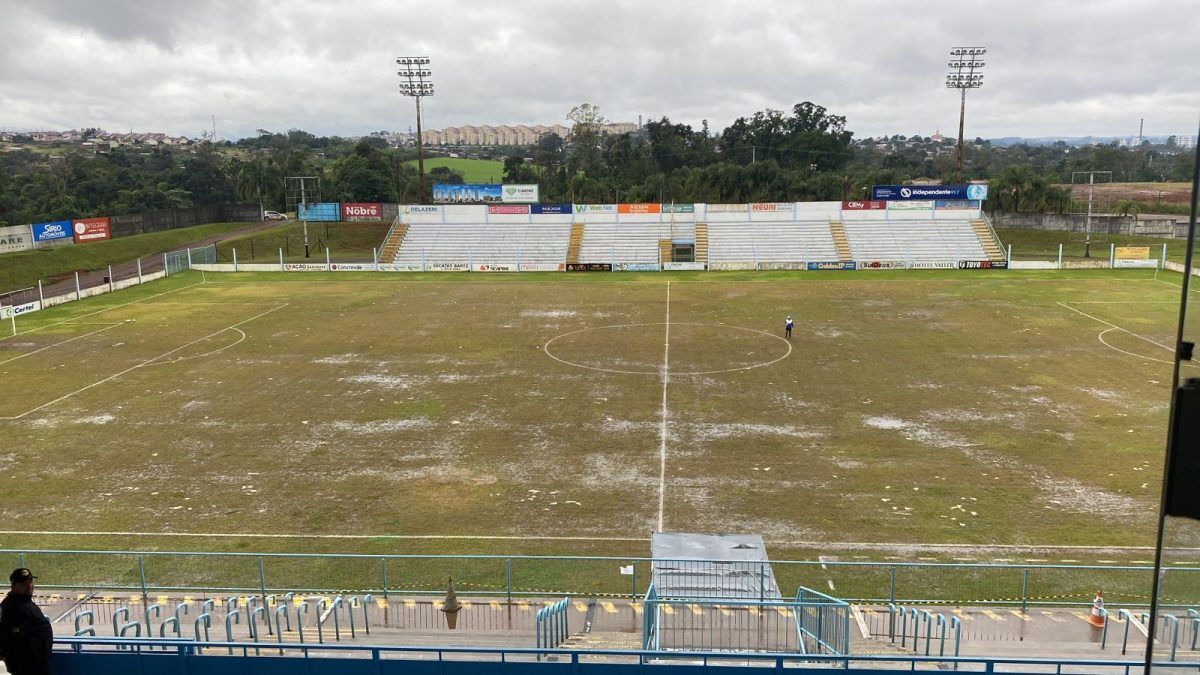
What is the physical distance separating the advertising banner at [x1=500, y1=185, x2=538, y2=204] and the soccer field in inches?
1417

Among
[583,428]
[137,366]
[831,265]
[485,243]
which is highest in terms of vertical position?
[485,243]

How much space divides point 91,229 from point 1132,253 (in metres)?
89.1

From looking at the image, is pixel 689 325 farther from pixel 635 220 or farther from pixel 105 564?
pixel 635 220

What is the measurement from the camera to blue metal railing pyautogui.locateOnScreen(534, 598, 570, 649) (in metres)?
12.1

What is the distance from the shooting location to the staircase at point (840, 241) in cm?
7044

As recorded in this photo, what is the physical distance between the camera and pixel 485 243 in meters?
75.9

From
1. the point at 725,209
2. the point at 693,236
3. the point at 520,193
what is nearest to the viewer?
the point at 693,236

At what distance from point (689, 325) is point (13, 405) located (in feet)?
97.5

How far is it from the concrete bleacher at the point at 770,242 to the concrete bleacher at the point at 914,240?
2588 mm

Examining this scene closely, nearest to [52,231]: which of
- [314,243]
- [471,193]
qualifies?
[314,243]

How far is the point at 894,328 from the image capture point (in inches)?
1647

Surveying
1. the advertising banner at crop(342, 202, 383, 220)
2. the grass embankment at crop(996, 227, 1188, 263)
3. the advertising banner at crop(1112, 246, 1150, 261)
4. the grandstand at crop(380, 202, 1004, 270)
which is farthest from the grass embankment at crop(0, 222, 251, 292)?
the advertising banner at crop(1112, 246, 1150, 261)

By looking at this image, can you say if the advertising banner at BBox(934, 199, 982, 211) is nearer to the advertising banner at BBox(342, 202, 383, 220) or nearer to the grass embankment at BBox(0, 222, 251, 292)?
the advertising banner at BBox(342, 202, 383, 220)

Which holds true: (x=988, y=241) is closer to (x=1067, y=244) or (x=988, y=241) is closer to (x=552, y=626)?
(x=1067, y=244)
